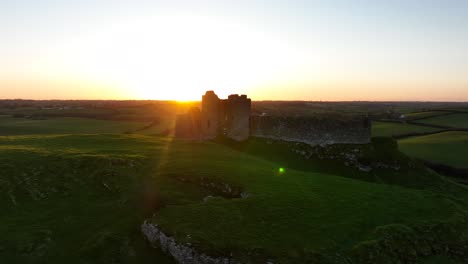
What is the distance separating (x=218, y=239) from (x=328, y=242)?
4.24m

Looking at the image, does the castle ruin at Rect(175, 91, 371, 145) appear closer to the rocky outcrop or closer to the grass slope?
the rocky outcrop

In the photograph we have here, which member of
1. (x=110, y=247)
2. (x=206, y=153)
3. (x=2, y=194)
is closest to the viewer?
(x=110, y=247)

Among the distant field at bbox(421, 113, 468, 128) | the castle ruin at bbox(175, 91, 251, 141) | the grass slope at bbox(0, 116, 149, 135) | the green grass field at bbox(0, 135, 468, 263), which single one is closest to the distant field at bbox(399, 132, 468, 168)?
the distant field at bbox(421, 113, 468, 128)

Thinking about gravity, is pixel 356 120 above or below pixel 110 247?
above

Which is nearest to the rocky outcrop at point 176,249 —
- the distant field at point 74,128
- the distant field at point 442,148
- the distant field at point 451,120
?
the distant field at point 442,148

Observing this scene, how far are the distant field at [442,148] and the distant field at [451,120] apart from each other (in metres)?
26.0

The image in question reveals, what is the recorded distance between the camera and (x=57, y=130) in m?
67.2

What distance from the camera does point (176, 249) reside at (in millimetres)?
14891

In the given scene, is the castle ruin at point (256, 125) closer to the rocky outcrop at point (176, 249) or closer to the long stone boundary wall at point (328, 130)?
the long stone boundary wall at point (328, 130)

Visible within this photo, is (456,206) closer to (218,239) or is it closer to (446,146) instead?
(218,239)

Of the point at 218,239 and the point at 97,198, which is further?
the point at 97,198

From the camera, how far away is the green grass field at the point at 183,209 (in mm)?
15094

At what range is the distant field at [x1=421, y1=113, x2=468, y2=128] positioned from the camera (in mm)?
89438

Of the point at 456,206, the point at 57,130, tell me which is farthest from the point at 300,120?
the point at 57,130
